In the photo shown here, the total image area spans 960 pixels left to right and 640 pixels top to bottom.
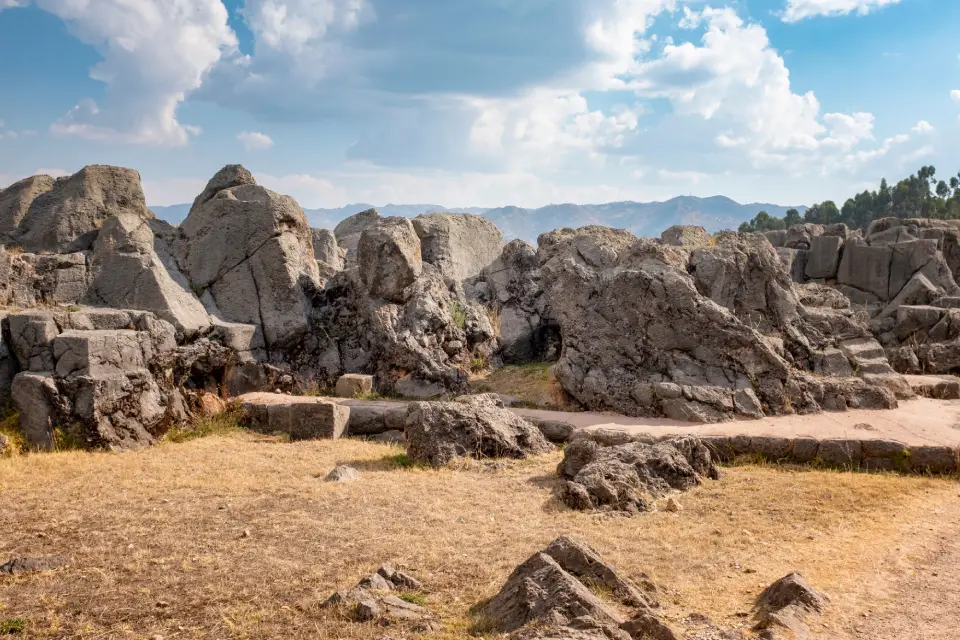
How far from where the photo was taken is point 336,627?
554cm

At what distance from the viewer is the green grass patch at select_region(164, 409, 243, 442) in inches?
483

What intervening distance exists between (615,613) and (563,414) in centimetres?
795

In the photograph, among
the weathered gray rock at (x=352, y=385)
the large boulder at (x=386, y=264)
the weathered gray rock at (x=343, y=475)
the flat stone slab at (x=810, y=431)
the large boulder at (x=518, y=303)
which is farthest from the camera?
the large boulder at (x=518, y=303)

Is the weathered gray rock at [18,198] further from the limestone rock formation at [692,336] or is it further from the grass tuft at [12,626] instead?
the grass tuft at [12,626]

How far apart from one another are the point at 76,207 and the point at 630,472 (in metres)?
12.7

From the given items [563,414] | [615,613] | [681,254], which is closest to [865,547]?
[615,613]

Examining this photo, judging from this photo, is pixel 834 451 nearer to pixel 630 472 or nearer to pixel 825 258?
pixel 630 472

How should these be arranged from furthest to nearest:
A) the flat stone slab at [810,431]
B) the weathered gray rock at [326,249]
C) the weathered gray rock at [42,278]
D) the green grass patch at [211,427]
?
the weathered gray rock at [326,249]
the weathered gray rock at [42,278]
the green grass patch at [211,427]
the flat stone slab at [810,431]

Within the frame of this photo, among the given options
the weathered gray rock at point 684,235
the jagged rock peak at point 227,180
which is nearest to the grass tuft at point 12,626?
the jagged rock peak at point 227,180

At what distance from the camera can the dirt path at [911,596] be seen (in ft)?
19.4

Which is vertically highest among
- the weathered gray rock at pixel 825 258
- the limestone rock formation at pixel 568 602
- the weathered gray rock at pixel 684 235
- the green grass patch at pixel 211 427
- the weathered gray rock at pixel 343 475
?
the weathered gray rock at pixel 684 235

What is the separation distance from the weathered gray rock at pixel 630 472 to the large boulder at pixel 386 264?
810cm

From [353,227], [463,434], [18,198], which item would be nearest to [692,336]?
[463,434]

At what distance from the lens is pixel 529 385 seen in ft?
54.5
